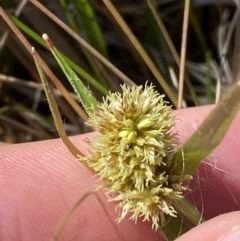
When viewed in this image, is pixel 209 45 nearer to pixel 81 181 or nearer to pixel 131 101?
pixel 81 181

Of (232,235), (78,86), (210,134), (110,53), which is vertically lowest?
(232,235)

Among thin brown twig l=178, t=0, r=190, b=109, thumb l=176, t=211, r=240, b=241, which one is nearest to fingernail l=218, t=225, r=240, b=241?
thumb l=176, t=211, r=240, b=241

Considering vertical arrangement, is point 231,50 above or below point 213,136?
above

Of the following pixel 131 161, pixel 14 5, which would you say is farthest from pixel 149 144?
pixel 14 5

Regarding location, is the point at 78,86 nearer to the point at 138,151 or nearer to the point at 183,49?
the point at 138,151

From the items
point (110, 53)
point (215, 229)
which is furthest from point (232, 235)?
point (110, 53)

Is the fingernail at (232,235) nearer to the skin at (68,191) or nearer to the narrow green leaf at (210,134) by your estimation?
the narrow green leaf at (210,134)

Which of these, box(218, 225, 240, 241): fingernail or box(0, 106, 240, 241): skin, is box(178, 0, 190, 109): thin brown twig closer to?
box(0, 106, 240, 241): skin
